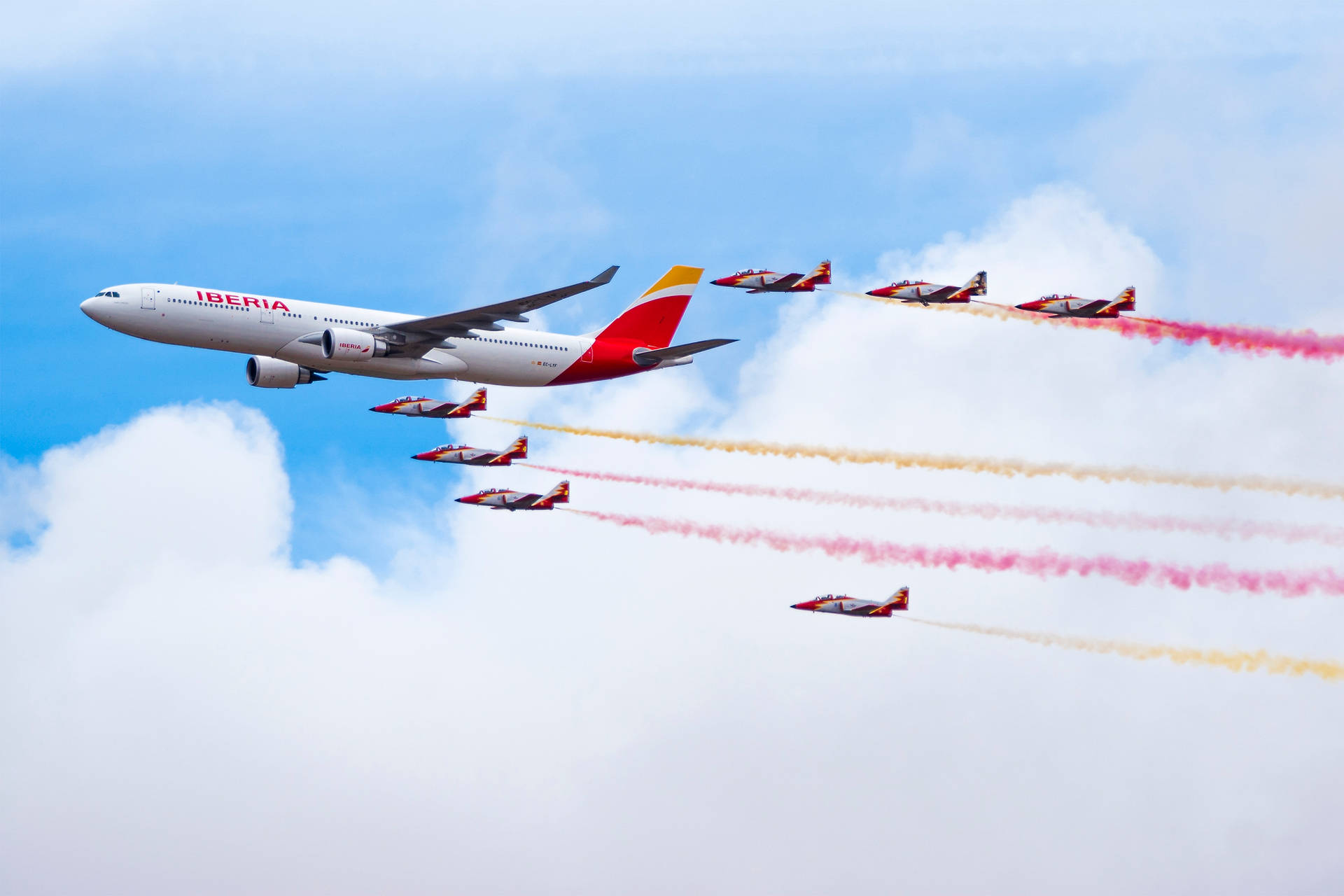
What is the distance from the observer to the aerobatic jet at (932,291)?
84312 mm

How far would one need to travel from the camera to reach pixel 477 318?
92812mm

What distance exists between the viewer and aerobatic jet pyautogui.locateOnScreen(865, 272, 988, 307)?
84312 mm

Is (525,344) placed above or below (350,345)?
above

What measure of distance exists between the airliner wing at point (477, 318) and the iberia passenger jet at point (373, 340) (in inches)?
2.8

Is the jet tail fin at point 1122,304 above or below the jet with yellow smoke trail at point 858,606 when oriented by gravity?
above

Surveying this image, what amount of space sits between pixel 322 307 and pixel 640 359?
19412 millimetres

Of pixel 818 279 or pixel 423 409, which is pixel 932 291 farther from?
pixel 423 409

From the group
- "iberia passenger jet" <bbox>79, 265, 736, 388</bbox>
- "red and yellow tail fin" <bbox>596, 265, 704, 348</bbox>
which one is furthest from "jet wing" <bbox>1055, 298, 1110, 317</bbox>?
"red and yellow tail fin" <bbox>596, 265, 704, 348</bbox>

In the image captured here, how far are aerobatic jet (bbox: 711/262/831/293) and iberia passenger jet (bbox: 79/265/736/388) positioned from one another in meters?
6.50

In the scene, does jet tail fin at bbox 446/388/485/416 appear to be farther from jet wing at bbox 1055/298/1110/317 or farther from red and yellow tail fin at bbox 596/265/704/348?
jet wing at bbox 1055/298/1110/317

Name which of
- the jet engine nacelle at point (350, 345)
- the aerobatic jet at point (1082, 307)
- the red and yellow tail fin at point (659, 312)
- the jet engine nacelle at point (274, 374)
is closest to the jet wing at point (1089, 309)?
the aerobatic jet at point (1082, 307)

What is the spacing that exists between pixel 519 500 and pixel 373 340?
14.0m

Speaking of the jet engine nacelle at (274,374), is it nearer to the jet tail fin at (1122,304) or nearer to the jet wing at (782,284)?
the jet wing at (782,284)

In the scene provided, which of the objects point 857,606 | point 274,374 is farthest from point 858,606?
point 274,374
